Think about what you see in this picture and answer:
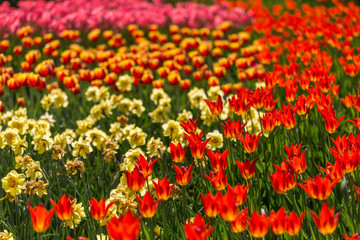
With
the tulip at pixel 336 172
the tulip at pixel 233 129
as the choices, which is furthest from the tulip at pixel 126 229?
the tulip at pixel 233 129

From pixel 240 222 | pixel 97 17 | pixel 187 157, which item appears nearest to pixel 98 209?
pixel 240 222

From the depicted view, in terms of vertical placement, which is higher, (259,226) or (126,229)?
(126,229)

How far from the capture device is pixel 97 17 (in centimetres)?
950

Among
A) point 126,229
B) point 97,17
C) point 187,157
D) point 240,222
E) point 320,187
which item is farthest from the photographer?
point 97,17

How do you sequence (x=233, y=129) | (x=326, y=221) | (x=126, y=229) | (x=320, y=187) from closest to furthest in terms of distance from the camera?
(x=126, y=229)
(x=326, y=221)
(x=320, y=187)
(x=233, y=129)

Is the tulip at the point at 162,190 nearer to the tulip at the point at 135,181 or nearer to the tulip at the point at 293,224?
the tulip at the point at 135,181

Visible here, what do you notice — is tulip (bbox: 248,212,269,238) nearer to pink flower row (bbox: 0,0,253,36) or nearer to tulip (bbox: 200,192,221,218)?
tulip (bbox: 200,192,221,218)

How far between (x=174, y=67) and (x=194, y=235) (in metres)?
4.03

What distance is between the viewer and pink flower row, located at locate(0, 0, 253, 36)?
29.1 ft

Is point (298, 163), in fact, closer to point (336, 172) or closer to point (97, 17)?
point (336, 172)

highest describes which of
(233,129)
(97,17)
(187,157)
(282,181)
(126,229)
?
(126,229)

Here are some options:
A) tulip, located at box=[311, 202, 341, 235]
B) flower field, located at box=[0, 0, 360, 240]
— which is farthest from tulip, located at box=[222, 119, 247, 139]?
tulip, located at box=[311, 202, 341, 235]

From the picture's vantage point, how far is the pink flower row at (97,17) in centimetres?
887

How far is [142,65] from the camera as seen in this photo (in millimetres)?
5469
